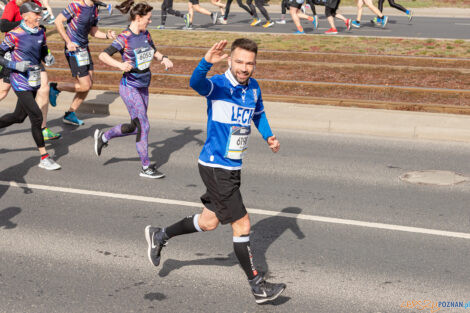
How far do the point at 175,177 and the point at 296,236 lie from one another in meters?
2.45

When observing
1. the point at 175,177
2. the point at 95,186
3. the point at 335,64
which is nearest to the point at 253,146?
the point at 175,177

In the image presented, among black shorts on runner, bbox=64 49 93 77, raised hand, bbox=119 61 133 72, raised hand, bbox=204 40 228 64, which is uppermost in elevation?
raised hand, bbox=204 40 228 64

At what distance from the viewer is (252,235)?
6.62 metres

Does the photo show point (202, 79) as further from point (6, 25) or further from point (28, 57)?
point (6, 25)

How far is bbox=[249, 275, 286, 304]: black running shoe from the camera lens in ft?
16.8

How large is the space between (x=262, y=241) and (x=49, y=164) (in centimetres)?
371

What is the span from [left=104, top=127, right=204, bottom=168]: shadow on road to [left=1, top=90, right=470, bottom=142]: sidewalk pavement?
0.68 m

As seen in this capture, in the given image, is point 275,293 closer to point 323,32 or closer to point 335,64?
point 335,64

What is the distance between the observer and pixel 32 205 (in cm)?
750

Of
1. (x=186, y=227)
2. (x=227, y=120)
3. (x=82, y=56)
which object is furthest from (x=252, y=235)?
(x=82, y=56)

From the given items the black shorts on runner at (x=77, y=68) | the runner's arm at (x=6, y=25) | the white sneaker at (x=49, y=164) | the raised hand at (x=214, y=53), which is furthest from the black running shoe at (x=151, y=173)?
the raised hand at (x=214, y=53)

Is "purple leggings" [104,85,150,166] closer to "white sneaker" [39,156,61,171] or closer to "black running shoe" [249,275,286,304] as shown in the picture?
"white sneaker" [39,156,61,171]

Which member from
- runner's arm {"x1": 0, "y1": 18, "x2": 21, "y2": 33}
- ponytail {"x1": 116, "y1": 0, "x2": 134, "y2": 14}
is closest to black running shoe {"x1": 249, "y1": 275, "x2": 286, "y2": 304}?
ponytail {"x1": 116, "y1": 0, "x2": 134, "y2": 14}

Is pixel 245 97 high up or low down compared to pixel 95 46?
up
